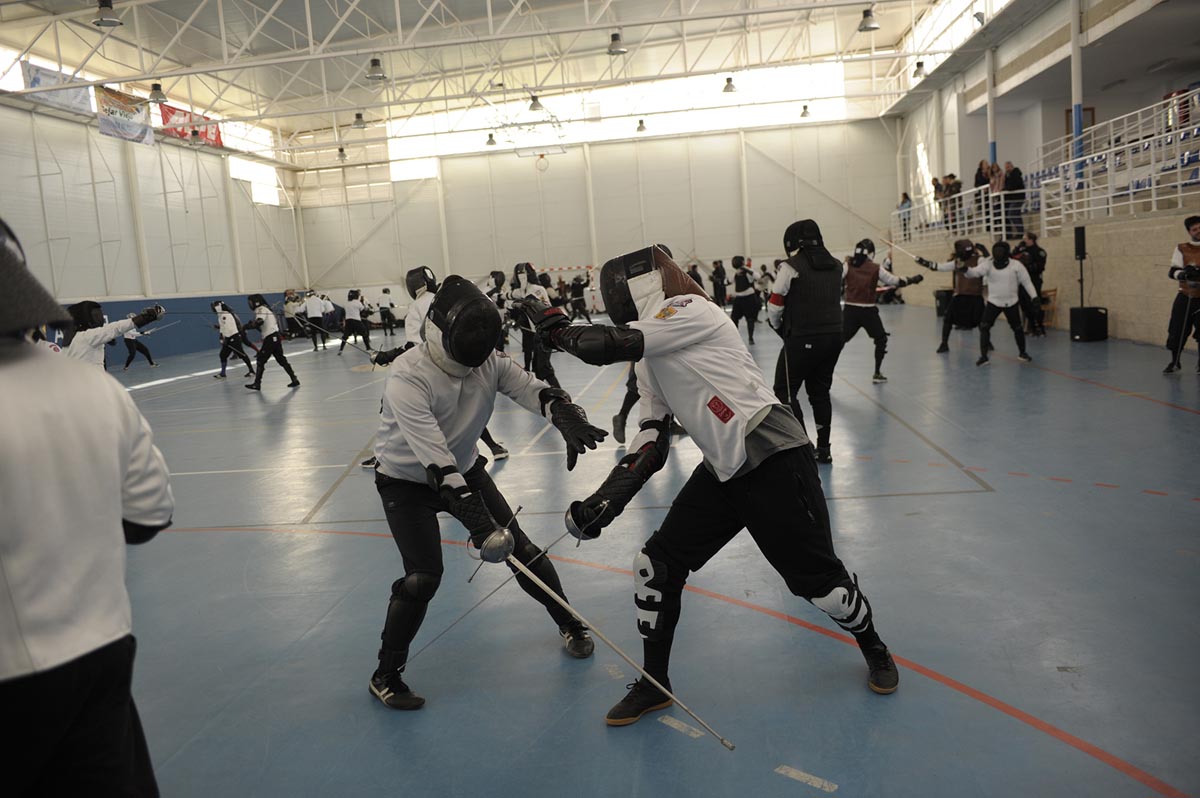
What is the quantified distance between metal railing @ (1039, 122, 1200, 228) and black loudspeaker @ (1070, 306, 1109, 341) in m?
1.89

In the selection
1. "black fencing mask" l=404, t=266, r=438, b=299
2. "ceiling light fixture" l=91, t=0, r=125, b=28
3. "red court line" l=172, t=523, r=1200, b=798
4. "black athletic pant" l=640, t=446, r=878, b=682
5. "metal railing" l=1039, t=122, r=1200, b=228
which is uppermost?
"ceiling light fixture" l=91, t=0, r=125, b=28

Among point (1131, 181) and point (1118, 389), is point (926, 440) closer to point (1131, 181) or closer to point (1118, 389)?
point (1118, 389)

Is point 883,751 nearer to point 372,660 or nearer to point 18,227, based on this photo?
point 372,660

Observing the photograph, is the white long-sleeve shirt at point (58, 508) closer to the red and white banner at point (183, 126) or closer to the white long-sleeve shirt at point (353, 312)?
the white long-sleeve shirt at point (353, 312)

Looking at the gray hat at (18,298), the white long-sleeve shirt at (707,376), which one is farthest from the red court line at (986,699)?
the gray hat at (18,298)

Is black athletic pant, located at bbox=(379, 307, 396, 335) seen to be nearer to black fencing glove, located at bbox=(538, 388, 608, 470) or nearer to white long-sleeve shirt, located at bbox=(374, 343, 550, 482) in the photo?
white long-sleeve shirt, located at bbox=(374, 343, 550, 482)

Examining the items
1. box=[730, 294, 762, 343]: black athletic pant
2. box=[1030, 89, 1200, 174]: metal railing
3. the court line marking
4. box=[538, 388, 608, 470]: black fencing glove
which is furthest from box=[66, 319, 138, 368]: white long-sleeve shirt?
box=[1030, 89, 1200, 174]: metal railing

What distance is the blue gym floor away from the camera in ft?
10.5

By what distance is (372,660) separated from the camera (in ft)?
14.3

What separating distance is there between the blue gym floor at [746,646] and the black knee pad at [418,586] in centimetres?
49

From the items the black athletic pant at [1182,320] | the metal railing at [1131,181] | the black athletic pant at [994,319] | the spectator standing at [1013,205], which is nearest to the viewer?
the black athletic pant at [1182,320]

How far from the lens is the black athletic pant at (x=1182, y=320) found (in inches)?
427

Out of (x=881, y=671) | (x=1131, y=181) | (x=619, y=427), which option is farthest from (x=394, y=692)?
(x=1131, y=181)

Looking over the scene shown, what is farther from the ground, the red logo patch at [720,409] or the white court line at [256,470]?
the red logo patch at [720,409]
